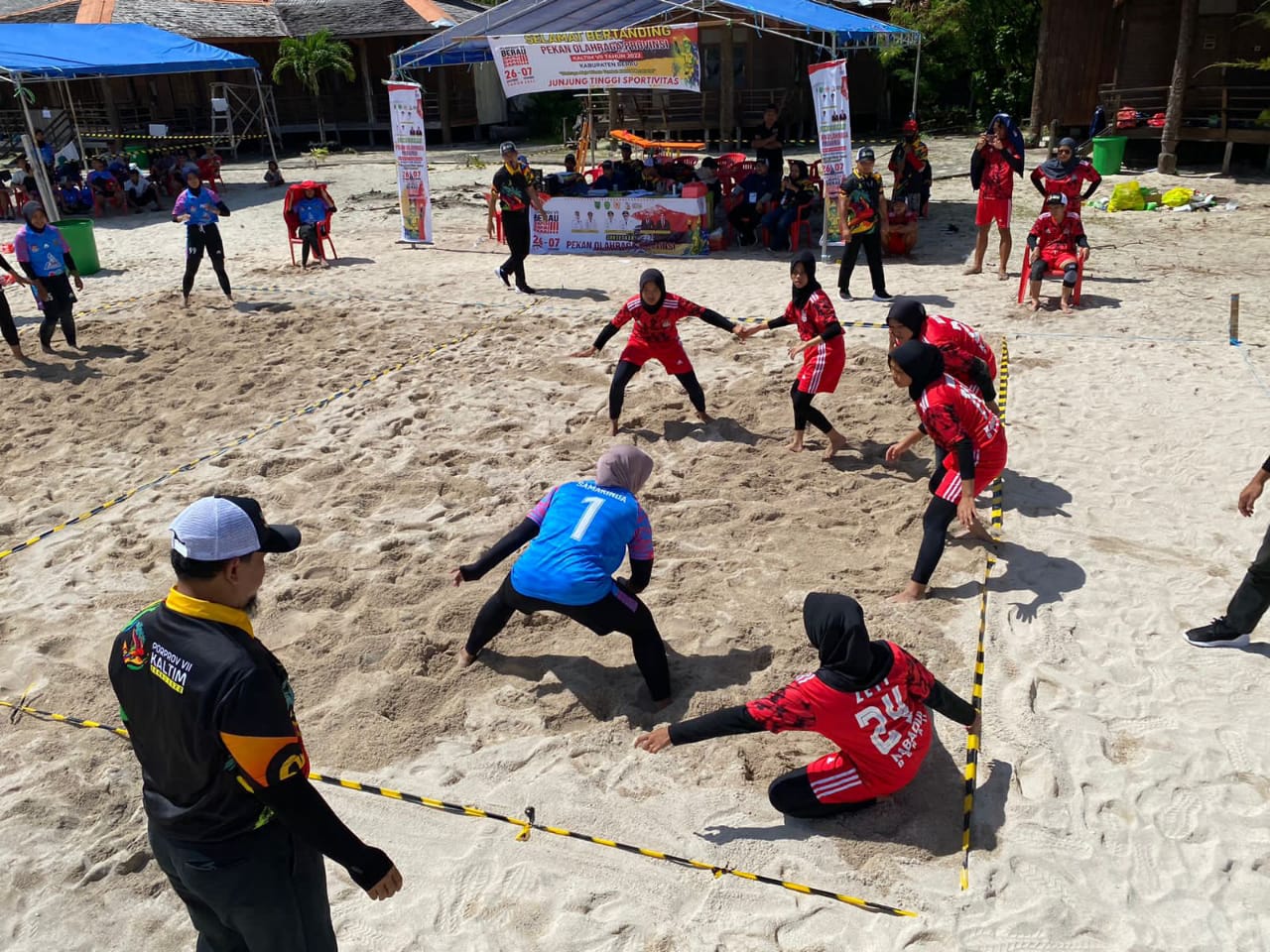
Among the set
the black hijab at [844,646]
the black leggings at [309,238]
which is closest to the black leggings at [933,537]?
the black hijab at [844,646]

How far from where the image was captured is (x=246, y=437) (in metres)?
7.21

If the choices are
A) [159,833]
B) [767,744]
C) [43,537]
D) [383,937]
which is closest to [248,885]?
[159,833]

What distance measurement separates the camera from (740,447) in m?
6.83

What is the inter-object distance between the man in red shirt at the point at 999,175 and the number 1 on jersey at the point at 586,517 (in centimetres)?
815

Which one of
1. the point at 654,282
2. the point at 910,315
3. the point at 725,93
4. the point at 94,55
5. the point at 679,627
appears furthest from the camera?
the point at 725,93

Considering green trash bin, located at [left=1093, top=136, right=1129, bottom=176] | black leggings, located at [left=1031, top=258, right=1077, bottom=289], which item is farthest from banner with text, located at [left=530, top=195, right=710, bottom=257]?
green trash bin, located at [left=1093, top=136, right=1129, bottom=176]

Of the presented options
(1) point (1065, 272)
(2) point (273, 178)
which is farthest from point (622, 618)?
(2) point (273, 178)

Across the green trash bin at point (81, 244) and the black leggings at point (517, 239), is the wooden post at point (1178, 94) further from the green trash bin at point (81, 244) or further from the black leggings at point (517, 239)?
the green trash bin at point (81, 244)

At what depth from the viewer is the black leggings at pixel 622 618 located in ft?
13.1

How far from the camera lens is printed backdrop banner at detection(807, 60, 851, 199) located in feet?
37.1

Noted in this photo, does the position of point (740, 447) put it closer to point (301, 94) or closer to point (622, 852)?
point (622, 852)

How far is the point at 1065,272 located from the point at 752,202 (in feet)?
16.7

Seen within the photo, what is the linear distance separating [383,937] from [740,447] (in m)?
4.34

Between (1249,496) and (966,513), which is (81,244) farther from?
(1249,496)
